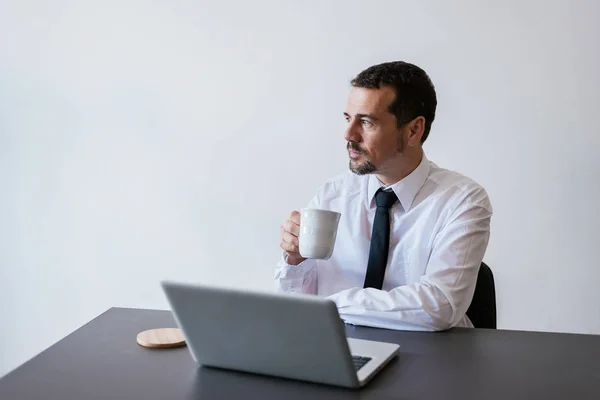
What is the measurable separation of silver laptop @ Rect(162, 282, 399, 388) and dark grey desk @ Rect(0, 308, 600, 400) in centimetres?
2

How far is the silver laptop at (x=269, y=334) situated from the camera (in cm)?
109

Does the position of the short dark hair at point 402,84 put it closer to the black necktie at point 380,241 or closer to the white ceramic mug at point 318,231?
the black necktie at point 380,241

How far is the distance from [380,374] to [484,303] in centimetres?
69

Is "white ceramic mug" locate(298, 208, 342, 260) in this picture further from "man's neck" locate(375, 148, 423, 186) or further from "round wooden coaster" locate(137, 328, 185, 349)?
"man's neck" locate(375, 148, 423, 186)

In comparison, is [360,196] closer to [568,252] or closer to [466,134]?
[466,134]

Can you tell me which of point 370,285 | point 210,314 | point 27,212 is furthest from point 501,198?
point 27,212

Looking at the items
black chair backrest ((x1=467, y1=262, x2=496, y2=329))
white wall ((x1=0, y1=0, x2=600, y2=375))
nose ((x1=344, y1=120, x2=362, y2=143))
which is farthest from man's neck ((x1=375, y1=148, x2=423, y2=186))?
white wall ((x1=0, y1=0, x2=600, y2=375))

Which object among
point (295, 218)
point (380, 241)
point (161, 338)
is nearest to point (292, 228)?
point (295, 218)

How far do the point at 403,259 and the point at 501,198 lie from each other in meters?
0.71

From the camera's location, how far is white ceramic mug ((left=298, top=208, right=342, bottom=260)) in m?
1.45

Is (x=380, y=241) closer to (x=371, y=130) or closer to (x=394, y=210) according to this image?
(x=394, y=210)

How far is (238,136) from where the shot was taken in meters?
2.70

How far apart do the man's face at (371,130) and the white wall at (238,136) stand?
57cm

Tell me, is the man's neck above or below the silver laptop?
above
